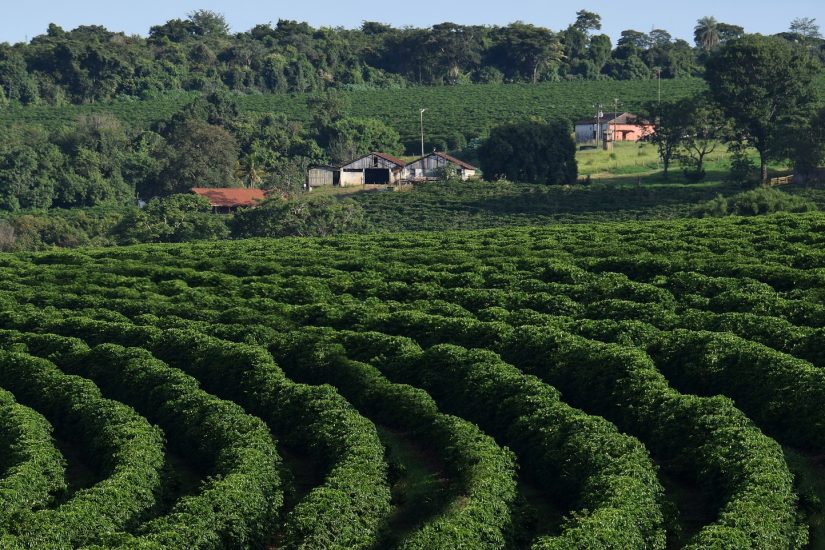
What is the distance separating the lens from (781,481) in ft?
87.2

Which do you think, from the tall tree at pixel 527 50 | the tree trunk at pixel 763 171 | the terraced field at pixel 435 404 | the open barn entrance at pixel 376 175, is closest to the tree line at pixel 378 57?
the tall tree at pixel 527 50

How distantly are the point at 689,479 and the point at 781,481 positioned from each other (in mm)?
2843

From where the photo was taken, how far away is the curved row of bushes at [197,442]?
2600 centimetres

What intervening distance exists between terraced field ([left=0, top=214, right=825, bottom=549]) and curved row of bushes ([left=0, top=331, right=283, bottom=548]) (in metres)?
0.07

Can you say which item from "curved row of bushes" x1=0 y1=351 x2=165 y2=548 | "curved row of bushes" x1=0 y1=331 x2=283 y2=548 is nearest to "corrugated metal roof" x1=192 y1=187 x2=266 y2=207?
"curved row of bushes" x1=0 y1=331 x2=283 y2=548

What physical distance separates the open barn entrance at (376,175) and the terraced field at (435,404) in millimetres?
66235

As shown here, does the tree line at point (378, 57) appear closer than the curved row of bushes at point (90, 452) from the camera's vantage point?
No

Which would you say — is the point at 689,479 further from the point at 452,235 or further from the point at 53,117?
the point at 53,117

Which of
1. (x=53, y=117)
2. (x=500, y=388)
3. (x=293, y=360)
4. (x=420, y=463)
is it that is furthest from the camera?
(x=53, y=117)

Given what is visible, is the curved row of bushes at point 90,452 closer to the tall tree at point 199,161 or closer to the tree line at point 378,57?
the tall tree at point 199,161

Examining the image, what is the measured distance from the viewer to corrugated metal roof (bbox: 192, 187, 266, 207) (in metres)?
108

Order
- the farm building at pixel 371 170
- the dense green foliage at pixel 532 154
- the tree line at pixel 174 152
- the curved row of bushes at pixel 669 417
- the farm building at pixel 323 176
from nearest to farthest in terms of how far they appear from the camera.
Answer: the curved row of bushes at pixel 669 417 < the dense green foliage at pixel 532 154 < the farm building at pixel 371 170 < the tree line at pixel 174 152 < the farm building at pixel 323 176

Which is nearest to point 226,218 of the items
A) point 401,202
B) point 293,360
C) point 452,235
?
point 401,202

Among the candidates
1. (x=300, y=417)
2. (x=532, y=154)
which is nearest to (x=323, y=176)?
(x=532, y=154)
